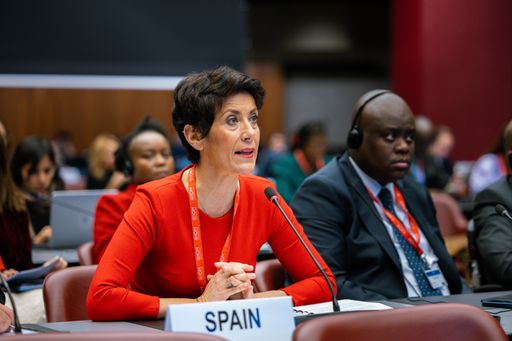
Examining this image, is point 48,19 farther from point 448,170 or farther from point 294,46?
point 294,46

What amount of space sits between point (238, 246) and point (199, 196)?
0.19 m

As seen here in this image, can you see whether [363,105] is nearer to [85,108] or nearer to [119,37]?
[119,37]

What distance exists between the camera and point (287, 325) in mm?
1798

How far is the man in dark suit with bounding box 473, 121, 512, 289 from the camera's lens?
2.89m

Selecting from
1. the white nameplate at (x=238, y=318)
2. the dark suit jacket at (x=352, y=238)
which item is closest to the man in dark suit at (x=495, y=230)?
the dark suit jacket at (x=352, y=238)

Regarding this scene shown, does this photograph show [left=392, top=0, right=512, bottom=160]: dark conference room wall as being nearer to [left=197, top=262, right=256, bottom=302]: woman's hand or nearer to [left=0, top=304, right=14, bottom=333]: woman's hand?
[left=197, top=262, right=256, bottom=302]: woman's hand

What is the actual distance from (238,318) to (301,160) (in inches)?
190

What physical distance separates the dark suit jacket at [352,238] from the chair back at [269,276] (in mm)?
179

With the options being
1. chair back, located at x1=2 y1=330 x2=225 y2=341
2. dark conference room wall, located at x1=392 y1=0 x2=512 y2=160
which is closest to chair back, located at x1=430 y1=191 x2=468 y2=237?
chair back, located at x1=2 y1=330 x2=225 y2=341

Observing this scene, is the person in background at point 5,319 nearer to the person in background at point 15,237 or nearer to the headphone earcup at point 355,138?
the person in background at point 15,237

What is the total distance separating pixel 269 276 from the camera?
2.70 meters

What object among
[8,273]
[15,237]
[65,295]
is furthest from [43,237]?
[65,295]

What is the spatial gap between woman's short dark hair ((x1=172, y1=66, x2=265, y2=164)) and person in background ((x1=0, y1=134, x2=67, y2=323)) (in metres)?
1.15

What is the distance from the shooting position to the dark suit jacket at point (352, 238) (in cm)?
282
